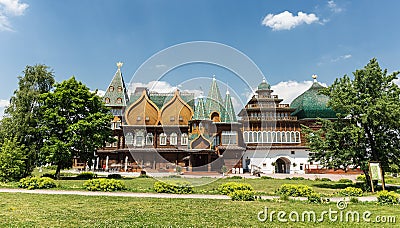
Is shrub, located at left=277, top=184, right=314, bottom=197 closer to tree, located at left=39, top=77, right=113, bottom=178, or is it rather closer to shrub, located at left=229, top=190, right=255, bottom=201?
shrub, located at left=229, top=190, right=255, bottom=201

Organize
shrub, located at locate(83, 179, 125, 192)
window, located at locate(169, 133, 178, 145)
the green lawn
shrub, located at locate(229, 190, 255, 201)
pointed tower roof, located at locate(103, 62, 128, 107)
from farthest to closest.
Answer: pointed tower roof, located at locate(103, 62, 128, 107)
window, located at locate(169, 133, 178, 145)
shrub, located at locate(83, 179, 125, 192)
shrub, located at locate(229, 190, 255, 201)
the green lawn

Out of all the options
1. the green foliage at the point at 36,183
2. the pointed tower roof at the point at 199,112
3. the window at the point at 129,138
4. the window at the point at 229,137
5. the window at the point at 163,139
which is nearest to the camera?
the green foliage at the point at 36,183

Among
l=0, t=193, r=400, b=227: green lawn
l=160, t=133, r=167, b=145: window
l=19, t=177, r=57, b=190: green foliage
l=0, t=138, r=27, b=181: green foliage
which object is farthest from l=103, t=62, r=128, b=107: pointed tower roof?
l=0, t=193, r=400, b=227: green lawn

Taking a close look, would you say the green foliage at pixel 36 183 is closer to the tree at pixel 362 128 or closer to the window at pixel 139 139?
the tree at pixel 362 128

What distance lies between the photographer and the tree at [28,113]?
2134 cm

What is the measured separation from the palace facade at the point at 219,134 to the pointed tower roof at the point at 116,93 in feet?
8.92

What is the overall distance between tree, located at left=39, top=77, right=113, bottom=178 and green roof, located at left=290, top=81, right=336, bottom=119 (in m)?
27.6

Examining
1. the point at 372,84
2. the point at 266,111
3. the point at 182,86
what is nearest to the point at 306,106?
the point at 266,111

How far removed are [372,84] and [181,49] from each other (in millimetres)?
15896

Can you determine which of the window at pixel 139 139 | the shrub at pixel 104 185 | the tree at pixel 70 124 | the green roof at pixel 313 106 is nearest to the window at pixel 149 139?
the window at pixel 139 139

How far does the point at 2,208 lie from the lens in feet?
31.3

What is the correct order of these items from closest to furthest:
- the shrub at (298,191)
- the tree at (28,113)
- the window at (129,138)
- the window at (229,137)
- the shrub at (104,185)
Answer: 1. the shrub at (298,191)
2. the shrub at (104,185)
3. the tree at (28,113)
4. the window at (229,137)
5. the window at (129,138)

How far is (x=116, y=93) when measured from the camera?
1689 inches

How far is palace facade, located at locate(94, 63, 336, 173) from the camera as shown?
36.5 meters
